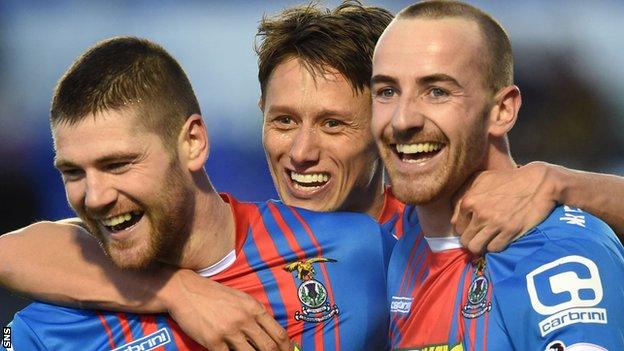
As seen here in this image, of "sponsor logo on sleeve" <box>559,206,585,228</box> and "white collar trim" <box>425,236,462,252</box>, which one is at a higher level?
"sponsor logo on sleeve" <box>559,206,585,228</box>

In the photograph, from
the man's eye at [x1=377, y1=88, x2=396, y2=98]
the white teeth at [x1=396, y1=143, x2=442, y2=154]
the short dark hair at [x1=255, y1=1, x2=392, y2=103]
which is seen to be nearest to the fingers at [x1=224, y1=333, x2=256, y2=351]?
the white teeth at [x1=396, y1=143, x2=442, y2=154]

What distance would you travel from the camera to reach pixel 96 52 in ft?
12.9

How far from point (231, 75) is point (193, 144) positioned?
592 centimetres

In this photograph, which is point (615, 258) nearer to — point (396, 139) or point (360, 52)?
point (396, 139)

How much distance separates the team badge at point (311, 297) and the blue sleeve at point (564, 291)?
727mm

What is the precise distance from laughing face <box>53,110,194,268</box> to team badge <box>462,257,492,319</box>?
3.42 ft

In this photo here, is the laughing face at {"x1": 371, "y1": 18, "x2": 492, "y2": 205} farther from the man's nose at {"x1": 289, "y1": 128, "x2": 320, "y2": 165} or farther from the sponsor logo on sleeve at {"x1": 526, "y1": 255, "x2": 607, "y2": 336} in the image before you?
the man's nose at {"x1": 289, "y1": 128, "x2": 320, "y2": 165}

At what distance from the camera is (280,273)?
13.0 ft

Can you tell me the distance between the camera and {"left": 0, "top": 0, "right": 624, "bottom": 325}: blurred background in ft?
30.8

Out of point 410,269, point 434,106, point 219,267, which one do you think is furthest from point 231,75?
point 434,106

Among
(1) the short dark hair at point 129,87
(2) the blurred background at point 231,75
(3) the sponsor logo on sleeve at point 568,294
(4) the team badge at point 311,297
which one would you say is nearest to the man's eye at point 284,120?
(1) the short dark hair at point 129,87

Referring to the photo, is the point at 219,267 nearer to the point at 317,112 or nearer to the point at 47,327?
the point at 47,327

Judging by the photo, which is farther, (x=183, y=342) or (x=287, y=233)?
(x=287, y=233)

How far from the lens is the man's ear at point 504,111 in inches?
147
